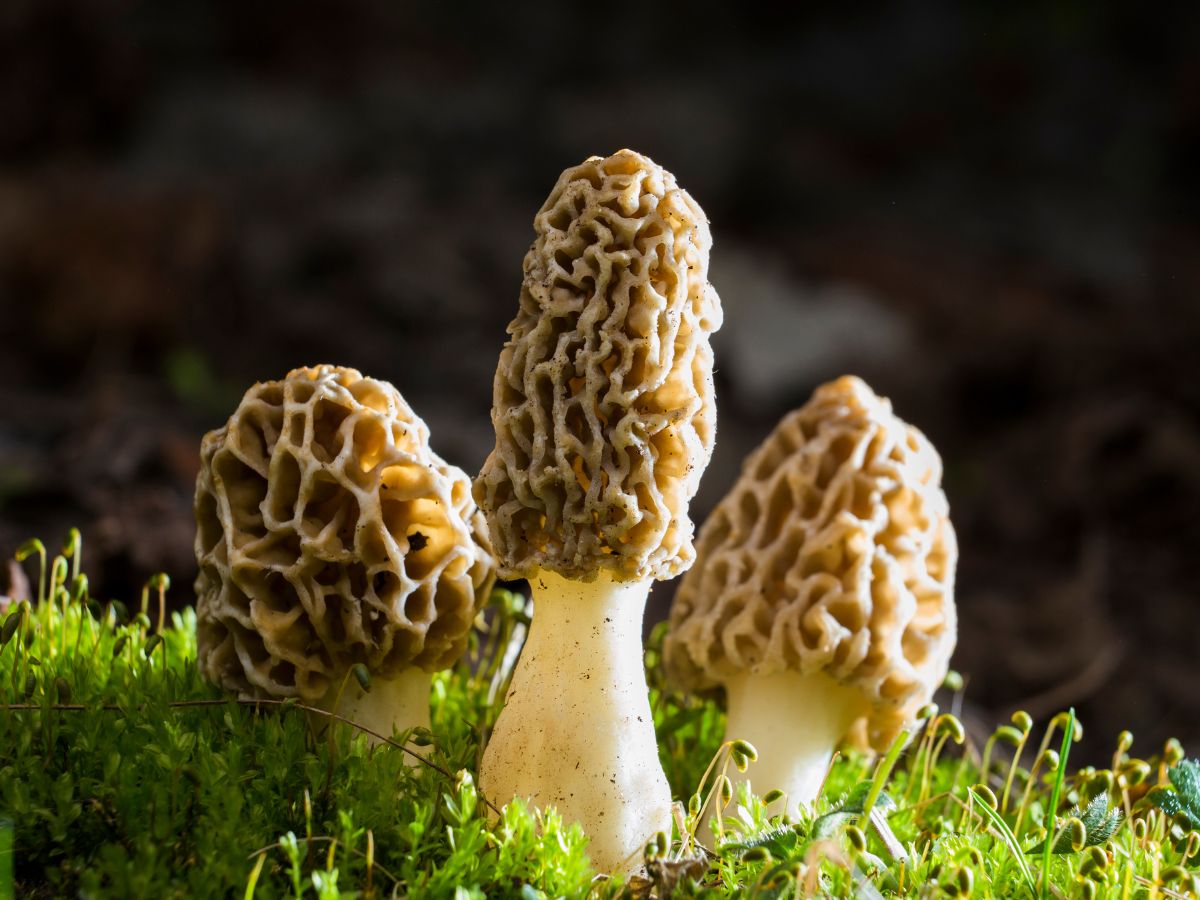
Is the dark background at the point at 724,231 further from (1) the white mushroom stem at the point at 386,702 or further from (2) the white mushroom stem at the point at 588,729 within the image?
(2) the white mushroom stem at the point at 588,729

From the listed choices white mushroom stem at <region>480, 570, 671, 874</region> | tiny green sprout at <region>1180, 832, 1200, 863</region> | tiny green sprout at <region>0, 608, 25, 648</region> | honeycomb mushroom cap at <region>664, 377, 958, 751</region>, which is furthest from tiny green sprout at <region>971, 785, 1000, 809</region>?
tiny green sprout at <region>0, 608, 25, 648</region>

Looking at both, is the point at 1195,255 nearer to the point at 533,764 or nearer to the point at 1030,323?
the point at 1030,323

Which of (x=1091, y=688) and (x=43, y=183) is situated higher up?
(x=43, y=183)

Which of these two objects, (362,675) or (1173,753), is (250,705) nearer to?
(362,675)

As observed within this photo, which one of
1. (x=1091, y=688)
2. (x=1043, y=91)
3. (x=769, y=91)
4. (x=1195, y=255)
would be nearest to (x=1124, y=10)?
(x=1043, y=91)

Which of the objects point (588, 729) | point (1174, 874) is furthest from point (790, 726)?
point (1174, 874)

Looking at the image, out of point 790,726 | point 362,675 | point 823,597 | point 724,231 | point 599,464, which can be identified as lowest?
point 790,726
